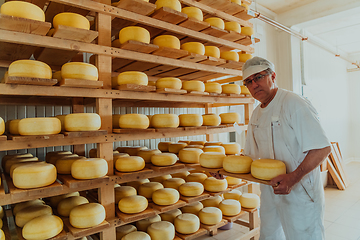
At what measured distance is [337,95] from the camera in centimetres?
739

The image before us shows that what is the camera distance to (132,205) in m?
1.94

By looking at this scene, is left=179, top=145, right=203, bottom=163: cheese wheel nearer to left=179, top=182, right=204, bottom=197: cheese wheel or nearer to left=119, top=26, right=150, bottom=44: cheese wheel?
left=179, top=182, right=204, bottom=197: cheese wheel

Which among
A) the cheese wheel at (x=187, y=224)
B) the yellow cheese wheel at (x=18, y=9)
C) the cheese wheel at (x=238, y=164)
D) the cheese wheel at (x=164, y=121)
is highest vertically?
the yellow cheese wheel at (x=18, y=9)

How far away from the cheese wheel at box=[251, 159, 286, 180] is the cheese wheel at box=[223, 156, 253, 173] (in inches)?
5.4

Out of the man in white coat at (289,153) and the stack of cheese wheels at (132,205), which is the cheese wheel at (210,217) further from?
the stack of cheese wheels at (132,205)

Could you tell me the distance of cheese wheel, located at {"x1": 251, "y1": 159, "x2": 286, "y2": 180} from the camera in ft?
5.33

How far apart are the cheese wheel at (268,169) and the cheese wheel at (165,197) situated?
811 mm

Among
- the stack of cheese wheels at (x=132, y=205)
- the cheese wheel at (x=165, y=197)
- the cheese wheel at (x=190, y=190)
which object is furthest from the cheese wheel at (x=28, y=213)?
the cheese wheel at (x=190, y=190)

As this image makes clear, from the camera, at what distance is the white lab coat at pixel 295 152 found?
1.69m

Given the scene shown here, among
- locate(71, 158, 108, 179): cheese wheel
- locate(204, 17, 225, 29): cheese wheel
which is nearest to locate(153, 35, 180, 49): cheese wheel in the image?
locate(204, 17, 225, 29): cheese wheel

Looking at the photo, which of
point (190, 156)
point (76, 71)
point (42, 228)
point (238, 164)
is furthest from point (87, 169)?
point (238, 164)

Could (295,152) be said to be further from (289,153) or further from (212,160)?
(212,160)

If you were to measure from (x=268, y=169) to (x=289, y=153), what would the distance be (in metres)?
0.31

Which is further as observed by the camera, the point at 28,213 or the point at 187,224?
the point at 187,224
